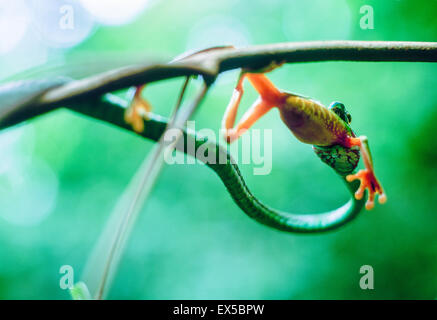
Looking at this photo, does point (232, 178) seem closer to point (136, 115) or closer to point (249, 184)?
point (136, 115)

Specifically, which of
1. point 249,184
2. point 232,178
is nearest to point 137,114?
point 232,178

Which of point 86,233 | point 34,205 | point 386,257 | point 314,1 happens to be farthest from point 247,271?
point 314,1

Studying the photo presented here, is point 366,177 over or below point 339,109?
below

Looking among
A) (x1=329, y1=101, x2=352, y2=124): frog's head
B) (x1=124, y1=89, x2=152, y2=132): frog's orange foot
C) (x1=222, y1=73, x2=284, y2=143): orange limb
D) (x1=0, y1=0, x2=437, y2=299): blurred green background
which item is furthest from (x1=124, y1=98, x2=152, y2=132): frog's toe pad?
(x1=0, y1=0, x2=437, y2=299): blurred green background

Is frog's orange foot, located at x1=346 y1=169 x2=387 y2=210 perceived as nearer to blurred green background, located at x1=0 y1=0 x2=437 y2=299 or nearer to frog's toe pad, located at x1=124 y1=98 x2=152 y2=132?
frog's toe pad, located at x1=124 y1=98 x2=152 y2=132
